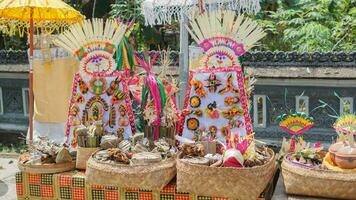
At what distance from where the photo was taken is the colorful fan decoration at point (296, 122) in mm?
2629

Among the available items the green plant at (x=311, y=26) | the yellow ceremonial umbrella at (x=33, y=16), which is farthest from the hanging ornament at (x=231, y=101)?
the green plant at (x=311, y=26)

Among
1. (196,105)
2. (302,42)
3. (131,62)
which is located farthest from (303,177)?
(302,42)

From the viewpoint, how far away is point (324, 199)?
230 centimetres

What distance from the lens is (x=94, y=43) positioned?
2.95 m

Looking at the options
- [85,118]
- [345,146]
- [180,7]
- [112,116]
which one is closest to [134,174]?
[112,116]

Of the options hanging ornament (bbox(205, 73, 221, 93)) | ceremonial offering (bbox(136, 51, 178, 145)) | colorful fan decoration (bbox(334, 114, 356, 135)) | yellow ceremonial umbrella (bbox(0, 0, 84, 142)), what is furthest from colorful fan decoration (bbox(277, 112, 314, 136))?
yellow ceremonial umbrella (bbox(0, 0, 84, 142))

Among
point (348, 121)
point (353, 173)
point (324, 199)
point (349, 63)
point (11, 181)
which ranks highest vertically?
point (349, 63)

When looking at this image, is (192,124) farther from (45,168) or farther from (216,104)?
(45,168)

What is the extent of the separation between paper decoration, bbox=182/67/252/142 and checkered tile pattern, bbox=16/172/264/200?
486mm

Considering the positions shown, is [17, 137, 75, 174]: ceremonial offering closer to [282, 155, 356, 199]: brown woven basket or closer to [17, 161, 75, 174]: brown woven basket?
[17, 161, 75, 174]: brown woven basket

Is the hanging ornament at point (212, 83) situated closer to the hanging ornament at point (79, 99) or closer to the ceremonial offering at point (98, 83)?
the ceremonial offering at point (98, 83)

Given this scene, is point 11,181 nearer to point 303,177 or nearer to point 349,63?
point 303,177

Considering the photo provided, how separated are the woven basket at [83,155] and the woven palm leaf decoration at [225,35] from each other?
0.92 metres

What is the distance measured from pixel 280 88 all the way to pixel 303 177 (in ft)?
8.56
